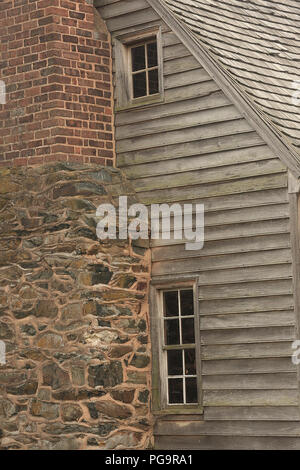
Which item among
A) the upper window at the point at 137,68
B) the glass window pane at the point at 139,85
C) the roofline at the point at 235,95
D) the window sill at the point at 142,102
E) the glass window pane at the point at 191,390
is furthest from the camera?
the glass window pane at the point at 139,85

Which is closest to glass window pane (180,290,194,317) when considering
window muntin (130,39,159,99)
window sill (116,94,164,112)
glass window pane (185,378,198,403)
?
glass window pane (185,378,198,403)

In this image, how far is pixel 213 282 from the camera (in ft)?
37.3

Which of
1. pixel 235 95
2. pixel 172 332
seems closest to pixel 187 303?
pixel 172 332

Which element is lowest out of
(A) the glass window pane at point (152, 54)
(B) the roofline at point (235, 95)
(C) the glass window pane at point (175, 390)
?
(C) the glass window pane at point (175, 390)

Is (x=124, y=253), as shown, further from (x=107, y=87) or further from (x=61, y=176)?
(x=107, y=87)

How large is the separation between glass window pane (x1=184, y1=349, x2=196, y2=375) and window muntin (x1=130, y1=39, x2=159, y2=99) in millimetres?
3307

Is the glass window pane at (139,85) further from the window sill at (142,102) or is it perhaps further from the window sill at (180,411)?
the window sill at (180,411)

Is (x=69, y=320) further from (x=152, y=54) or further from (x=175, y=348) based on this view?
(x=152, y=54)

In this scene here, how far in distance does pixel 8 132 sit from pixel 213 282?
332 centimetres

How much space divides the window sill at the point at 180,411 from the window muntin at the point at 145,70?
13.0 ft

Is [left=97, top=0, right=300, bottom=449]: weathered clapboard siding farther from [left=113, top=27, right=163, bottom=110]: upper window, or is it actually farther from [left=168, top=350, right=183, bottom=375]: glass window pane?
[left=168, top=350, right=183, bottom=375]: glass window pane

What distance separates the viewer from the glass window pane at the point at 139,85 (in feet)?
40.7

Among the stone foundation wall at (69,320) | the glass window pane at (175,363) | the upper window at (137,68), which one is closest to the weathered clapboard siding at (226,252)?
the upper window at (137,68)

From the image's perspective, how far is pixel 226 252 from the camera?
445 inches
